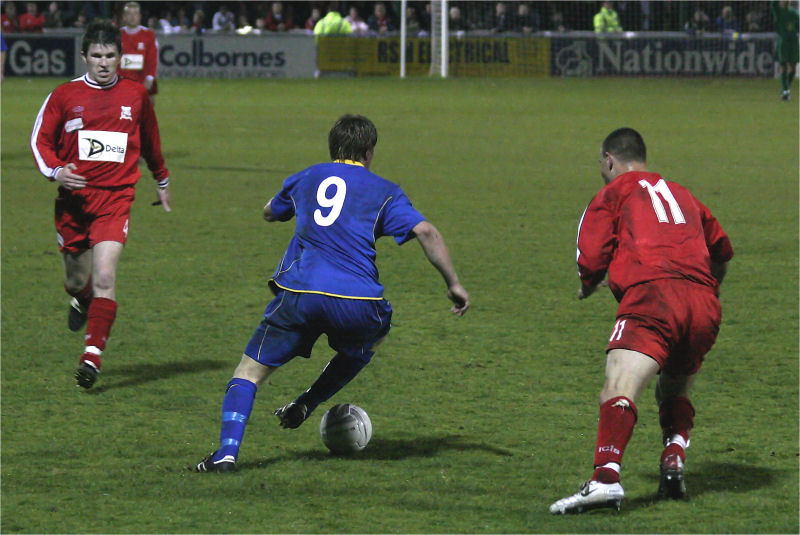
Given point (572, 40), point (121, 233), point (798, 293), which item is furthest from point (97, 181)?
point (572, 40)

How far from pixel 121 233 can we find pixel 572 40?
29916mm

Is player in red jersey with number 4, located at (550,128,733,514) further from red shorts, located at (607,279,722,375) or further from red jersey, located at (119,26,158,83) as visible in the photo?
red jersey, located at (119,26,158,83)

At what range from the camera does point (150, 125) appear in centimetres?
774

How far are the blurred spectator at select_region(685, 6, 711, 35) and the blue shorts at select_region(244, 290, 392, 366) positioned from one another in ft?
104

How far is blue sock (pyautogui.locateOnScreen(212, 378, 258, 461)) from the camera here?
554 cm

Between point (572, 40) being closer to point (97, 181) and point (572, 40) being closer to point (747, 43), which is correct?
point (747, 43)

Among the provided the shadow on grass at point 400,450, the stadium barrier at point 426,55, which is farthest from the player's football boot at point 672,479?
the stadium barrier at point 426,55

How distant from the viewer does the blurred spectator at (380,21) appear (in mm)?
37250

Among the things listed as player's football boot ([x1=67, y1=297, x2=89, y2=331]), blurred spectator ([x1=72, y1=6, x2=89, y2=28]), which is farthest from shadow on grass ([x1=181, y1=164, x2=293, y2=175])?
blurred spectator ([x1=72, y1=6, x2=89, y2=28])

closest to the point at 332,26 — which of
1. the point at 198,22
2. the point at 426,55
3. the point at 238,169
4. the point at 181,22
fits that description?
the point at 426,55

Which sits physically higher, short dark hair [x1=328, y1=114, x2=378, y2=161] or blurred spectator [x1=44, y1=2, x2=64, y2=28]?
blurred spectator [x1=44, y1=2, x2=64, y2=28]

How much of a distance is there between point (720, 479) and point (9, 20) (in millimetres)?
33053

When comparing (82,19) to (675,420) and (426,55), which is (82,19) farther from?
(675,420)

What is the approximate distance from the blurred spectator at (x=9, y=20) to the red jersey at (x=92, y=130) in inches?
1169
